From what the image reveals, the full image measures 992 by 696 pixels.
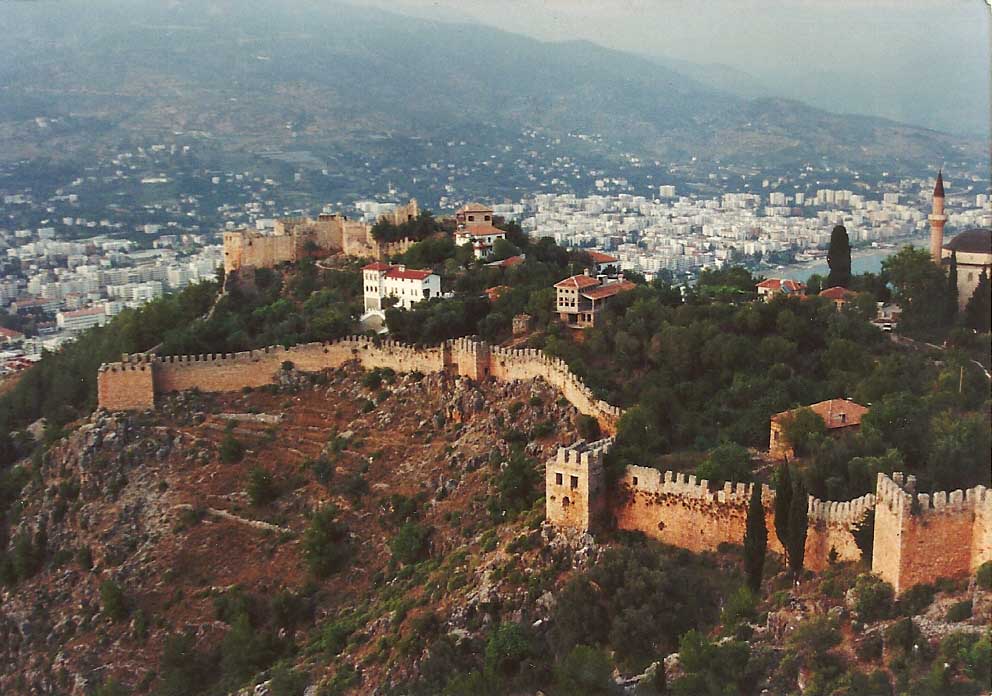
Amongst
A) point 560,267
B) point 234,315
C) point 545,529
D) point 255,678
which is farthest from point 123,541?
point 560,267

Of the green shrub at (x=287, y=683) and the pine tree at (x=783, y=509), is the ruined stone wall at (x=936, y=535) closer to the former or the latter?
the pine tree at (x=783, y=509)

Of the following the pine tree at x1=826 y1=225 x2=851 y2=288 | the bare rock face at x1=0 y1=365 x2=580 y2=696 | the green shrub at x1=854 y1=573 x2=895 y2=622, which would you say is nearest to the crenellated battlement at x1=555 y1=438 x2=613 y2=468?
the bare rock face at x1=0 y1=365 x2=580 y2=696

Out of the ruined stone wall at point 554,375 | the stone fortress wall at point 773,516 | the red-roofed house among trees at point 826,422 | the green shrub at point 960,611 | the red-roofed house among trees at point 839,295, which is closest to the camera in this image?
the green shrub at point 960,611

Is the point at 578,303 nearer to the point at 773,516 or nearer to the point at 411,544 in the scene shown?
the point at 411,544

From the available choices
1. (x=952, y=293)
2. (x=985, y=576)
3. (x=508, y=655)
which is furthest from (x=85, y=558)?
(x=952, y=293)

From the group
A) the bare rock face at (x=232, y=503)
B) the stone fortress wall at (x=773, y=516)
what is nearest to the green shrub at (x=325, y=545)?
the bare rock face at (x=232, y=503)
